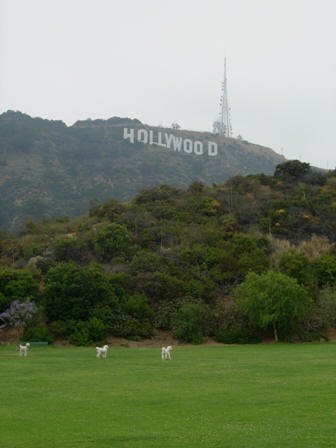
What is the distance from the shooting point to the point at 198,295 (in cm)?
5359

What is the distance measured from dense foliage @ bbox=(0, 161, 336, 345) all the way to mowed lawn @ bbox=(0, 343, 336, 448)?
77.9ft

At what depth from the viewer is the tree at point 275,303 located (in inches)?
1783

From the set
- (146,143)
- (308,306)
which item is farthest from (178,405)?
(146,143)

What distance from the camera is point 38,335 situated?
43844 millimetres

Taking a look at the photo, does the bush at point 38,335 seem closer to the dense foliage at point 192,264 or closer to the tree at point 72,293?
the dense foliage at point 192,264

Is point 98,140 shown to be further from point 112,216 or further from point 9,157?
point 112,216

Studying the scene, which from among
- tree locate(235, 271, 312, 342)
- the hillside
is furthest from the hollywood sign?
tree locate(235, 271, 312, 342)

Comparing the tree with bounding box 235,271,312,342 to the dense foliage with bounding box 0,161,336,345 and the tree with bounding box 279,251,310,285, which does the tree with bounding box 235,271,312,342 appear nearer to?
the dense foliage with bounding box 0,161,336,345

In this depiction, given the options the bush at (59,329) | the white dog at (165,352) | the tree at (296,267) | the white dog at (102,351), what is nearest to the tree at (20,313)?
the bush at (59,329)

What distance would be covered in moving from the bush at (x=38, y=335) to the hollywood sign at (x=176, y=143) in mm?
125646

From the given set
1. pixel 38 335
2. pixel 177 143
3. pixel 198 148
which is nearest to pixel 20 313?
pixel 38 335

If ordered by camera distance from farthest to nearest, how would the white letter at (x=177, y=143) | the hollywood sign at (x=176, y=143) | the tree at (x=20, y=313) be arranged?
the hollywood sign at (x=176, y=143)
the white letter at (x=177, y=143)
the tree at (x=20, y=313)

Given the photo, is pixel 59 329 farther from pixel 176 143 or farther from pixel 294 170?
pixel 176 143

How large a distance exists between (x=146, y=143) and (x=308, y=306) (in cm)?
12747
